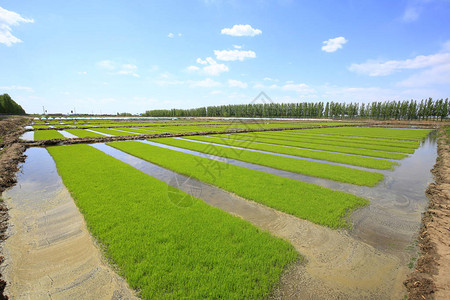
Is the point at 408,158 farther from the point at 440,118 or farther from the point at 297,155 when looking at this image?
the point at 440,118

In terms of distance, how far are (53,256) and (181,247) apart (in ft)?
11.6

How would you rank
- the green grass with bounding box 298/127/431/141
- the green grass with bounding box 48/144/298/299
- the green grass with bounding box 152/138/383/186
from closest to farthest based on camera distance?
the green grass with bounding box 48/144/298/299, the green grass with bounding box 152/138/383/186, the green grass with bounding box 298/127/431/141

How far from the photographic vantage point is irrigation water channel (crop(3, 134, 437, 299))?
14.1 ft

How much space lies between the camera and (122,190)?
30.7 ft

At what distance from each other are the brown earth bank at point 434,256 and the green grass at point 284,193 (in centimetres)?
198

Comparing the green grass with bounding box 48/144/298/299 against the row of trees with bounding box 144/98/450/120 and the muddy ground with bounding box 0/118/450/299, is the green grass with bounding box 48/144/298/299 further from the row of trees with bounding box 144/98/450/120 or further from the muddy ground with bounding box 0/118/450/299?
the row of trees with bounding box 144/98/450/120

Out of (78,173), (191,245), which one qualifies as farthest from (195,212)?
(78,173)

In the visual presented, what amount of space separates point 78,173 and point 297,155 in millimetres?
17540

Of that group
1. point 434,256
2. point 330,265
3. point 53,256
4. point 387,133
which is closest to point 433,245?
point 434,256

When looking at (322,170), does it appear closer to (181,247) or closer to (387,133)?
(181,247)

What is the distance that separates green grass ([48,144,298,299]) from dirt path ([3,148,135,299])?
1.10 ft

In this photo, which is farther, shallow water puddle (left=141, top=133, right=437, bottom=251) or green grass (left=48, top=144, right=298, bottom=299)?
shallow water puddle (left=141, top=133, right=437, bottom=251)

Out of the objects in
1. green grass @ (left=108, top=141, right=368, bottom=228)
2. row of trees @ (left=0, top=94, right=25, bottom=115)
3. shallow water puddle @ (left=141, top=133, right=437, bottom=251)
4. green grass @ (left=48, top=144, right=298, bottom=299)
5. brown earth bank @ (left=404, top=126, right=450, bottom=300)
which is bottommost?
shallow water puddle @ (left=141, top=133, right=437, bottom=251)

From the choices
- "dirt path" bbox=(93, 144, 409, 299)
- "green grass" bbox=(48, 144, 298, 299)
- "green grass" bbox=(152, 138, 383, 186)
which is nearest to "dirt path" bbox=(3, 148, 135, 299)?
"green grass" bbox=(48, 144, 298, 299)
